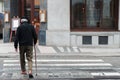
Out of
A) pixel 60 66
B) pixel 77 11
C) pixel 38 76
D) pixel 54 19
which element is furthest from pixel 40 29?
pixel 38 76

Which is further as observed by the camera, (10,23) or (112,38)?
(10,23)

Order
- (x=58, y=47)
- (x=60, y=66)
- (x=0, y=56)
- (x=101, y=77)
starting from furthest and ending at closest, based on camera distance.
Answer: (x=58, y=47), (x=0, y=56), (x=60, y=66), (x=101, y=77)

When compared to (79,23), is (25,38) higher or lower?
lower

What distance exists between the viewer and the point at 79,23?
20.5 meters

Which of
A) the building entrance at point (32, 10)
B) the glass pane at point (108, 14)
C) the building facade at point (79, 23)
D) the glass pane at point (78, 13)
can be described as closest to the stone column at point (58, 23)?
the building facade at point (79, 23)

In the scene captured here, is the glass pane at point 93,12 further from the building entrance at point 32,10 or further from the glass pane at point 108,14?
the building entrance at point 32,10

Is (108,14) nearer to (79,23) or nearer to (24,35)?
(79,23)

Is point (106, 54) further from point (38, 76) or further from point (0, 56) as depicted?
point (38, 76)

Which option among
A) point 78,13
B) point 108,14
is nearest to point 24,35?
point 78,13

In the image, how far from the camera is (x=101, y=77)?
11.5 meters

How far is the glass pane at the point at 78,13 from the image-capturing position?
20.5 m

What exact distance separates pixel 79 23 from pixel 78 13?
56 cm

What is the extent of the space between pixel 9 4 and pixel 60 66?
9.00m

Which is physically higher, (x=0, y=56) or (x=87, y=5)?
(x=87, y=5)
